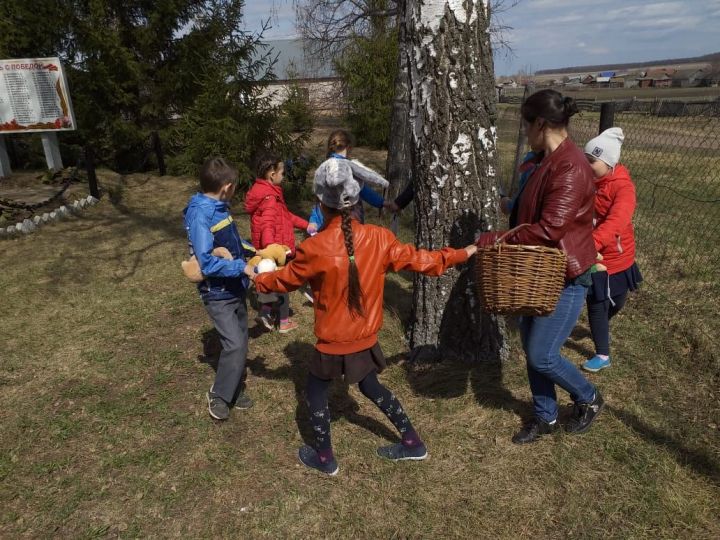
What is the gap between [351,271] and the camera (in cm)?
233

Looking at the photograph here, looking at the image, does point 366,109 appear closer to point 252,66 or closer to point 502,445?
point 252,66

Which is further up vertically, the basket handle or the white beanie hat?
the white beanie hat

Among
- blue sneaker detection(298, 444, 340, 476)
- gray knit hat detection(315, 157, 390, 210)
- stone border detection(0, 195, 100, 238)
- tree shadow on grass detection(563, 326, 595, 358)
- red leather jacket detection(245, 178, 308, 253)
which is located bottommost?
tree shadow on grass detection(563, 326, 595, 358)

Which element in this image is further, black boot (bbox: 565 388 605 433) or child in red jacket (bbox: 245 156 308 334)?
child in red jacket (bbox: 245 156 308 334)

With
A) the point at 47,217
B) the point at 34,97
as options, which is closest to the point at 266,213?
the point at 47,217

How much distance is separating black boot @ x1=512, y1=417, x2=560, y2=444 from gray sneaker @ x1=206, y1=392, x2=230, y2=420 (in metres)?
1.84

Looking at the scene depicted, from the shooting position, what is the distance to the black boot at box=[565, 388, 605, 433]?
2.90 m

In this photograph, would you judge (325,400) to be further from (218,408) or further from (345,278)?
(218,408)

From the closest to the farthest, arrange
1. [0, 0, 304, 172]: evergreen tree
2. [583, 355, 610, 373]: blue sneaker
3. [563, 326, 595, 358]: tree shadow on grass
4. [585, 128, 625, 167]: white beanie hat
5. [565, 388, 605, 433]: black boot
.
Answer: [565, 388, 605, 433]: black boot < [585, 128, 625, 167]: white beanie hat < [583, 355, 610, 373]: blue sneaker < [563, 326, 595, 358]: tree shadow on grass < [0, 0, 304, 172]: evergreen tree

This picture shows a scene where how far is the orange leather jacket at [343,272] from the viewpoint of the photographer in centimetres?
234

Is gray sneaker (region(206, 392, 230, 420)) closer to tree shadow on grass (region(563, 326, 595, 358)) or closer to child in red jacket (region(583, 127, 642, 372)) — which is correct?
child in red jacket (region(583, 127, 642, 372))

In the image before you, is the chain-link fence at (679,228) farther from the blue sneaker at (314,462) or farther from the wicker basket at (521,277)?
the blue sneaker at (314,462)

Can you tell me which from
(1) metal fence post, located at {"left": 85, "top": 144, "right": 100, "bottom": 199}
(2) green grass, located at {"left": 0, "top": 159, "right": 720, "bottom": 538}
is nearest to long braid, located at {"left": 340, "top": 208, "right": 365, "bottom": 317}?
(2) green grass, located at {"left": 0, "top": 159, "right": 720, "bottom": 538}

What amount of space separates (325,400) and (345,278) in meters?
0.73
